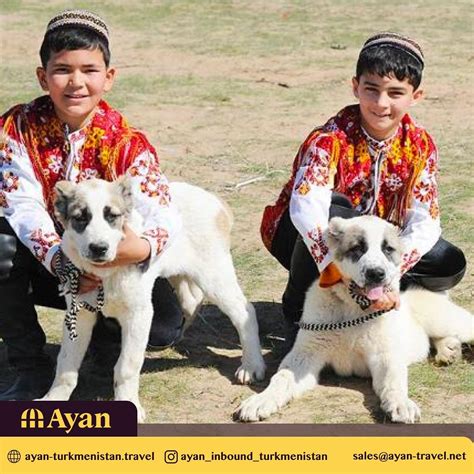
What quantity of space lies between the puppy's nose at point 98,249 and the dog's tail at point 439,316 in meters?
1.59

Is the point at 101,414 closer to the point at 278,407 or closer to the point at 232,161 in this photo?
the point at 278,407

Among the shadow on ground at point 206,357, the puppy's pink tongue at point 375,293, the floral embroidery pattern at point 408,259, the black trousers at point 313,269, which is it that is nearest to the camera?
the puppy's pink tongue at point 375,293

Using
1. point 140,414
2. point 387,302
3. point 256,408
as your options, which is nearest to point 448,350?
point 387,302

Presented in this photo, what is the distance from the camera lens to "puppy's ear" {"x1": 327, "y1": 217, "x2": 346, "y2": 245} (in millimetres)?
4363

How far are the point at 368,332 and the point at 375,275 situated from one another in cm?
40

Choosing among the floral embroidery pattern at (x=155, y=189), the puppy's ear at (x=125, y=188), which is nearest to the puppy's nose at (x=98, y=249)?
the puppy's ear at (x=125, y=188)

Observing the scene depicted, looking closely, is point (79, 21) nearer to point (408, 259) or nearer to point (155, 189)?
point (155, 189)

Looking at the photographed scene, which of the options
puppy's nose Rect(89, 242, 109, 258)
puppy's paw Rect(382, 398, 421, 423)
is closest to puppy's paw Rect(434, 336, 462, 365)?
puppy's paw Rect(382, 398, 421, 423)

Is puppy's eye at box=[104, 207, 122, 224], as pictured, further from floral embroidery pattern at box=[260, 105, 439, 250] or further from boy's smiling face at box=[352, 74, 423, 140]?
boy's smiling face at box=[352, 74, 423, 140]

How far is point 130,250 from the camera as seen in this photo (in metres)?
4.06

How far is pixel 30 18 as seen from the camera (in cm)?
1489

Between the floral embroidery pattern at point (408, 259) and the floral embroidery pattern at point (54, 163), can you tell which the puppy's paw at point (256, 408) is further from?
the floral embroidery pattern at point (54, 163)

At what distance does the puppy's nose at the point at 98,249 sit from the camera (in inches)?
151

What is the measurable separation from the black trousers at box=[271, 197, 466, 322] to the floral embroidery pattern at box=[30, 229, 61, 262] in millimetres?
1174
